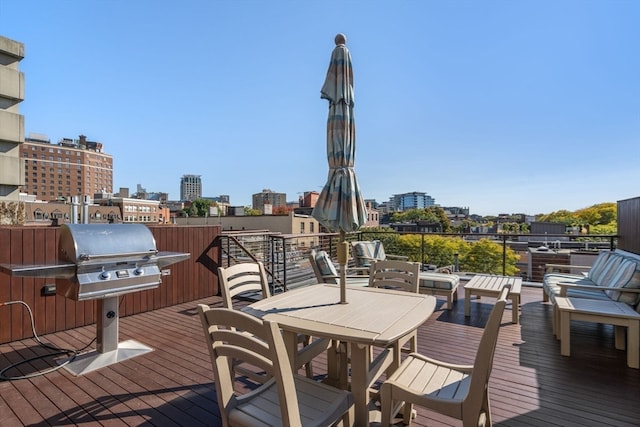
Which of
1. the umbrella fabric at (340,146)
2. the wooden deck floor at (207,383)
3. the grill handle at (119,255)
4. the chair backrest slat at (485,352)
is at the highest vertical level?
the umbrella fabric at (340,146)

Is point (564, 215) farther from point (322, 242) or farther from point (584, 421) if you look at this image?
point (584, 421)

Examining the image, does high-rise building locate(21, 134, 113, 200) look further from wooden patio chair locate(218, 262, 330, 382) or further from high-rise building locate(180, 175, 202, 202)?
wooden patio chair locate(218, 262, 330, 382)

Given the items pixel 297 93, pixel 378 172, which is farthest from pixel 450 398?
pixel 378 172

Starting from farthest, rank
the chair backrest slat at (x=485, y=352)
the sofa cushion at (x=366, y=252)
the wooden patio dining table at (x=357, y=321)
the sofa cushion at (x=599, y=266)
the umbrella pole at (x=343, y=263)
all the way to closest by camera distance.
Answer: the sofa cushion at (x=366, y=252), the sofa cushion at (x=599, y=266), the umbrella pole at (x=343, y=263), the wooden patio dining table at (x=357, y=321), the chair backrest slat at (x=485, y=352)

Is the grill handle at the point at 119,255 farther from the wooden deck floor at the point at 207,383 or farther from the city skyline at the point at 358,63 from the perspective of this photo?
the city skyline at the point at 358,63

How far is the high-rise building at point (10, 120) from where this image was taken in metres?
3.54

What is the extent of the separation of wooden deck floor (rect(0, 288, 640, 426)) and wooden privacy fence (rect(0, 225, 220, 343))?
167mm

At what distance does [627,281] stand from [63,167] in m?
86.7

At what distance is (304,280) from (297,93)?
19.5 ft

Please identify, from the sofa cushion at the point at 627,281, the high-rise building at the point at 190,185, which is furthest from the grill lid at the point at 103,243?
the high-rise building at the point at 190,185

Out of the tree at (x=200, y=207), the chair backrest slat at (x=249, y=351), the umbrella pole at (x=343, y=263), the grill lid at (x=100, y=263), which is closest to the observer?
the chair backrest slat at (x=249, y=351)

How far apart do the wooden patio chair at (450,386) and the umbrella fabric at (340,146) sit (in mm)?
1153

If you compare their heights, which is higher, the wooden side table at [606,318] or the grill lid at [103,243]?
the grill lid at [103,243]

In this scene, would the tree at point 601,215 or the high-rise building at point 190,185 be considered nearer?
the tree at point 601,215
